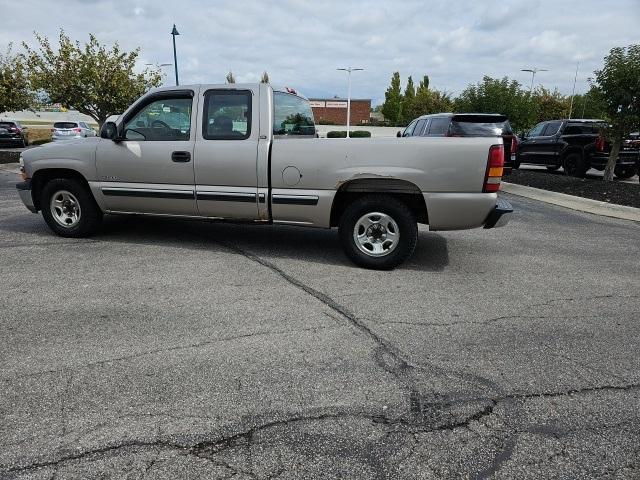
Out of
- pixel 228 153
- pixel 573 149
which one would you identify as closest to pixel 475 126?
pixel 573 149

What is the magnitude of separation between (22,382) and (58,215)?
4.11 meters

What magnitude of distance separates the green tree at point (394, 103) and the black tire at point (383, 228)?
60.3 m

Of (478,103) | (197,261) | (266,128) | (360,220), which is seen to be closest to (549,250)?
(360,220)

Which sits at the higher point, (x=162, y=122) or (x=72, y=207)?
(x=162, y=122)

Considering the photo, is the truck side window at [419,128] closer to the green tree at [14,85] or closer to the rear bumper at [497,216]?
the rear bumper at [497,216]

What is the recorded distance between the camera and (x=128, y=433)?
259 cm

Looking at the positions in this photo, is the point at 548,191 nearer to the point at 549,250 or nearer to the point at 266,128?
the point at 549,250

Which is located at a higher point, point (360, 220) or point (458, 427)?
point (360, 220)

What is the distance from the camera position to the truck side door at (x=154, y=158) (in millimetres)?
5871

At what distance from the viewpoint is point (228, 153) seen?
5.67m

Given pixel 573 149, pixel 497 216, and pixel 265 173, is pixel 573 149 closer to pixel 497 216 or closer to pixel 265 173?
pixel 497 216

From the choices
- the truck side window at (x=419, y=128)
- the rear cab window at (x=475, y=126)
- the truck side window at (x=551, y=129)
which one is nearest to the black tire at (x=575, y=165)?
the truck side window at (x=551, y=129)

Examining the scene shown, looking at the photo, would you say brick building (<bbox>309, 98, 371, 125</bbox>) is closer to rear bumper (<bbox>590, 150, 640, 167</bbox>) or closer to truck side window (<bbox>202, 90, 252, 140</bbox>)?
rear bumper (<bbox>590, 150, 640, 167</bbox>)

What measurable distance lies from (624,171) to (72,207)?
1533cm
